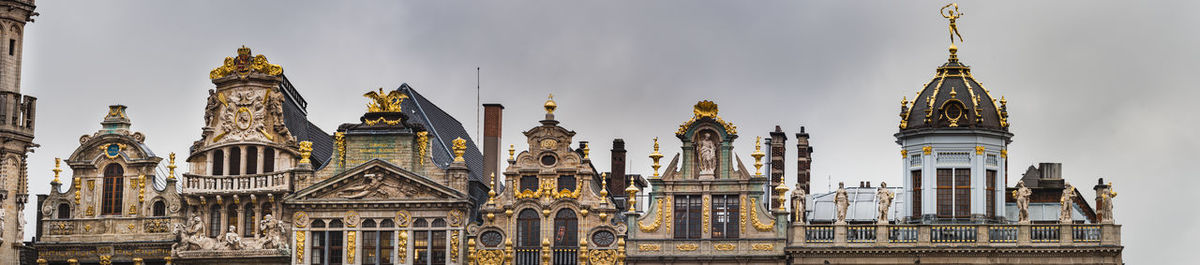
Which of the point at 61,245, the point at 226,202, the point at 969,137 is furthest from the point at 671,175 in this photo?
the point at 61,245

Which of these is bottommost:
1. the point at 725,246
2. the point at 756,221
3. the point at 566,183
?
the point at 725,246

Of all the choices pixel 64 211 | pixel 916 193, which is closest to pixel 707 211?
pixel 916 193

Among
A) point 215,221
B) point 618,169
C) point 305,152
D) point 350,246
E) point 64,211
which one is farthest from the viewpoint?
point 618,169

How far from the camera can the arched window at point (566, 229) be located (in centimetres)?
8406

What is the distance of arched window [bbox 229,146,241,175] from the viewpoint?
8675cm

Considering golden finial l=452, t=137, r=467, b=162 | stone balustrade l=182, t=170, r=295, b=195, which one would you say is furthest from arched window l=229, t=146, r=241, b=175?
golden finial l=452, t=137, r=467, b=162

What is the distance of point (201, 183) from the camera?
283 ft

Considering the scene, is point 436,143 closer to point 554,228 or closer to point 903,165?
point 554,228

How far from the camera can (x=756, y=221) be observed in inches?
3253

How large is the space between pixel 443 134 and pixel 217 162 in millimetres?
9910

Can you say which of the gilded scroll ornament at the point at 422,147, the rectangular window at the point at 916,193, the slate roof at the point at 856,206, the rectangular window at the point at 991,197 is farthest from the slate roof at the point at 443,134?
the rectangular window at the point at 991,197

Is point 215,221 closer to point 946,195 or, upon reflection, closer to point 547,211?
point 547,211

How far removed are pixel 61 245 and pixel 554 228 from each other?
55.5ft

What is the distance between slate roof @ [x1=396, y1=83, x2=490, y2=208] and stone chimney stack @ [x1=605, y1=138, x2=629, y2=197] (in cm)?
473
